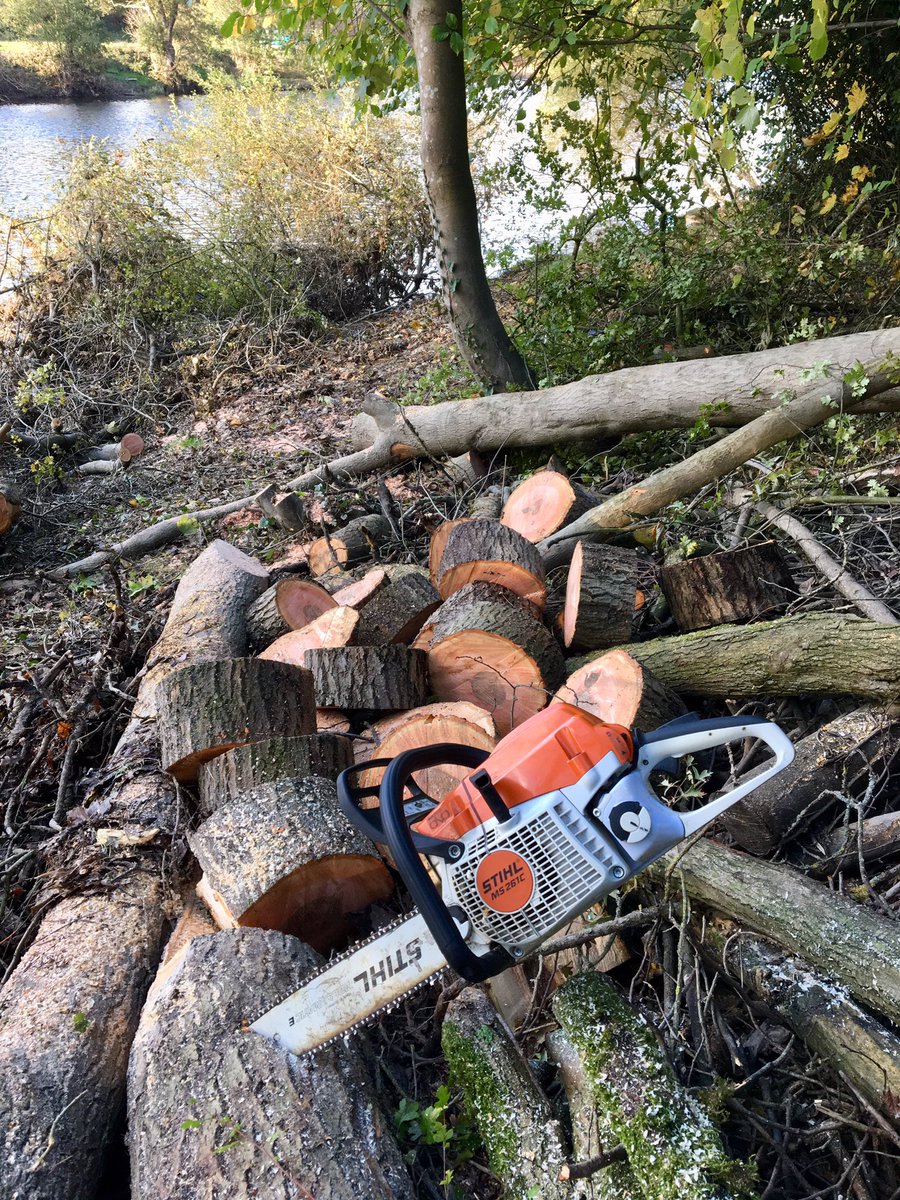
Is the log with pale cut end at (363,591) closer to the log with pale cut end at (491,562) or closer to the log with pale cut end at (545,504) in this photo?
the log with pale cut end at (491,562)

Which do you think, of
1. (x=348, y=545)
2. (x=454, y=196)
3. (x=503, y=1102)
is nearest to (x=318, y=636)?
(x=348, y=545)

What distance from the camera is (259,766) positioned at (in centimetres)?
246

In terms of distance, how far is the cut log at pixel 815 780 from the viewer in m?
2.25

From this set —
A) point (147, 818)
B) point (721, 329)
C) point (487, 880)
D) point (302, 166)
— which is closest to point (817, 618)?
point (487, 880)

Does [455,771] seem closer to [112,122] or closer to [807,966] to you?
[807,966]

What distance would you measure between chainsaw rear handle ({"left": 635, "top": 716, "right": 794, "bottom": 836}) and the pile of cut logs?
55cm

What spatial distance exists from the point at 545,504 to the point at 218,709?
207cm

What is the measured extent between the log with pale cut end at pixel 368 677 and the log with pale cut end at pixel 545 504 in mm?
1295

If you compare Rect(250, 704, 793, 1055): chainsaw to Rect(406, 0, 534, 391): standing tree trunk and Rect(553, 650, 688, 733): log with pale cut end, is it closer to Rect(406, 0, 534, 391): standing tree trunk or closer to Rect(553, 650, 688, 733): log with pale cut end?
Rect(553, 650, 688, 733): log with pale cut end

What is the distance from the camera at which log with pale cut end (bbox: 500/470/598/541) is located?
3.88 meters

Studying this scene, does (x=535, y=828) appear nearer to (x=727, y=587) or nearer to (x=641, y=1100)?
(x=641, y=1100)

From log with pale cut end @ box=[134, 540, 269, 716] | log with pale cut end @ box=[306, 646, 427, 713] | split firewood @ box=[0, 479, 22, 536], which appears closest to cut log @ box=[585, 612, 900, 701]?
log with pale cut end @ box=[306, 646, 427, 713]

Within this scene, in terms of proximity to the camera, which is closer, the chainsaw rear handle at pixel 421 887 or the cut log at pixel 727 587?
the chainsaw rear handle at pixel 421 887

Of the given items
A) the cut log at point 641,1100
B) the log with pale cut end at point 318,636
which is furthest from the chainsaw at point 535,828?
the log with pale cut end at point 318,636
